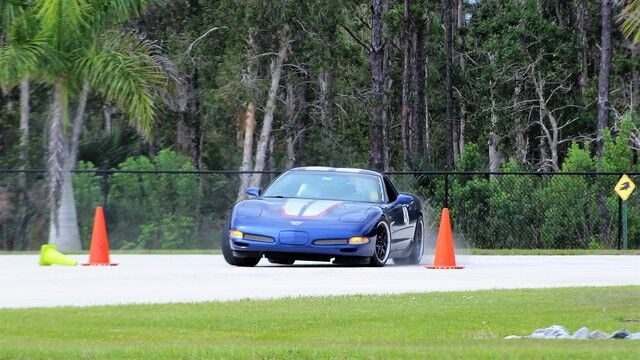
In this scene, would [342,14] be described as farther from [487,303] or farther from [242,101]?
[487,303]

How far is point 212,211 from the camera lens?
116ft

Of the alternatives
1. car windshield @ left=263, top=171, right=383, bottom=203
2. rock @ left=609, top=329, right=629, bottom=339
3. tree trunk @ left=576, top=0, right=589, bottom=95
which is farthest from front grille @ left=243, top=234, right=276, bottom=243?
tree trunk @ left=576, top=0, right=589, bottom=95

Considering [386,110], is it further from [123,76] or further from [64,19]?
[64,19]

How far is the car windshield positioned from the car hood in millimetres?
464

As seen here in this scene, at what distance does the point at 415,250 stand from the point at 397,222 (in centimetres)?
131

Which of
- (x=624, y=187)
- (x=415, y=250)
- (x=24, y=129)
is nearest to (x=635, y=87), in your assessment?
(x=24, y=129)

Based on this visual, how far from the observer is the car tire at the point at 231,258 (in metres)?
21.8

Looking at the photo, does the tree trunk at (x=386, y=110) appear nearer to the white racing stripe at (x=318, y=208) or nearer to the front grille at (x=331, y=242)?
the white racing stripe at (x=318, y=208)

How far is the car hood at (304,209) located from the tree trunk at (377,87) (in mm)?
33279

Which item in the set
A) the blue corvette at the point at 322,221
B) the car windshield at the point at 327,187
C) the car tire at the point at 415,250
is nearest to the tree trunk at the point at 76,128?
the car windshield at the point at 327,187

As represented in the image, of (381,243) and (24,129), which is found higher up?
(24,129)

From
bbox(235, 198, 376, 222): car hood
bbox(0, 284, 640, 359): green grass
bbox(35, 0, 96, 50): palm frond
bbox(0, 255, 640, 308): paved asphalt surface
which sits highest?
bbox(35, 0, 96, 50): palm frond

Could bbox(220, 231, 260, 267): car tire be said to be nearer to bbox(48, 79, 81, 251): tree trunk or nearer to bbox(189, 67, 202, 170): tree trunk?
bbox(48, 79, 81, 251): tree trunk

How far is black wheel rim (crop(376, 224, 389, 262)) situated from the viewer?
853 inches
